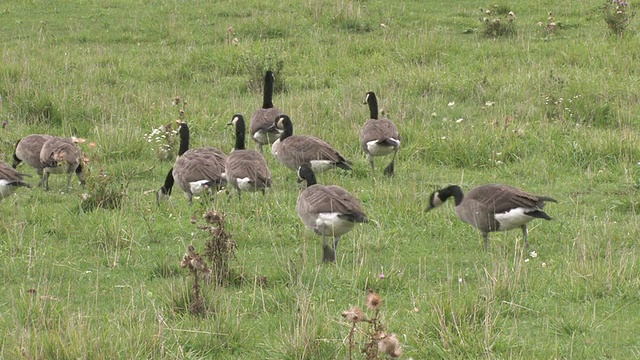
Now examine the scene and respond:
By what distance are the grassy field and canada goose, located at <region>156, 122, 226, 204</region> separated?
26 centimetres

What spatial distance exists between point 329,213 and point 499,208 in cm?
168

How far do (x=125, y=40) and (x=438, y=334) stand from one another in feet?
50.9

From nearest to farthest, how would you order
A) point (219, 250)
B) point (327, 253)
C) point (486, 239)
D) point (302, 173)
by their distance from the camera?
1. point (219, 250)
2. point (327, 253)
3. point (486, 239)
4. point (302, 173)

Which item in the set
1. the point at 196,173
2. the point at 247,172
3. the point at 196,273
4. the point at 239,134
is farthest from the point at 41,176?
the point at 196,273

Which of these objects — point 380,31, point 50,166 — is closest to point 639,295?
point 50,166

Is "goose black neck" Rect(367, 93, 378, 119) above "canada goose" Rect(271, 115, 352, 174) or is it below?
above

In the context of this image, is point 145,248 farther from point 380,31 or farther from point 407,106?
point 380,31

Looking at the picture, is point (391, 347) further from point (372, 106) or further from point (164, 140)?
point (164, 140)

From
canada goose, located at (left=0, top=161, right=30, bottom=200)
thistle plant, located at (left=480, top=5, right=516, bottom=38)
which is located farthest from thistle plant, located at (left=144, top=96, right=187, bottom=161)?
thistle plant, located at (left=480, top=5, right=516, bottom=38)

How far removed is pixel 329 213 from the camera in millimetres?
8992

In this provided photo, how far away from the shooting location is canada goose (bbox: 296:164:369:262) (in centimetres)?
895

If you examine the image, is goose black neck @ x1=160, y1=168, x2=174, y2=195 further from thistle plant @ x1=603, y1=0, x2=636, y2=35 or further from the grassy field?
thistle plant @ x1=603, y1=0, x2=636, y2=35

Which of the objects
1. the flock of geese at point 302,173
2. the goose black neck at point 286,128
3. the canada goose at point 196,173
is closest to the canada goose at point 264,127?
the flock of geese at point 302,173

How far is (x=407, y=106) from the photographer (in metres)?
15.7
